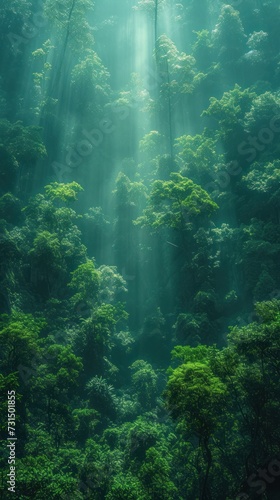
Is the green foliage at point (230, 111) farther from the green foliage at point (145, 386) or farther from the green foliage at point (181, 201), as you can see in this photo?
the green foliage at point (145, 386)

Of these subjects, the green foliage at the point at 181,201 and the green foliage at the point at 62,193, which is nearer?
the green foliage at the point at 181,201

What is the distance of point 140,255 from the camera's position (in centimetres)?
3628

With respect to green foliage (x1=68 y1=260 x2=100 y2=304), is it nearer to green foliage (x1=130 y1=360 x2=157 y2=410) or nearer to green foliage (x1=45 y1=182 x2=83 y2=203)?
green foliage (x1=130 y1=360 x2=157 y2=410)

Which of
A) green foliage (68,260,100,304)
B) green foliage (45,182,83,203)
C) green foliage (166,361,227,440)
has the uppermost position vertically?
green foliage (45,182,83,203)

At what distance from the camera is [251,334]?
1473cm

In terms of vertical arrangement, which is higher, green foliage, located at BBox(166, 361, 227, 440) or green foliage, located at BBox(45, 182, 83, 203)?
green foliage, located at BBox(45, 182, 83, 203)

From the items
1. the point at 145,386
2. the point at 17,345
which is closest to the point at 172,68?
the point at 145,386

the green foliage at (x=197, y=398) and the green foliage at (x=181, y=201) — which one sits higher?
the green foliage at (x=181, y=201)

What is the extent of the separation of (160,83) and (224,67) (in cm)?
926

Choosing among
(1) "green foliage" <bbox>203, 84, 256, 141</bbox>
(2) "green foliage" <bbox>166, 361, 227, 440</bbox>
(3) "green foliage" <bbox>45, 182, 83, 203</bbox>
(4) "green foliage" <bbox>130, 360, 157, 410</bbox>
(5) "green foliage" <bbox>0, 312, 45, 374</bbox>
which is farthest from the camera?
(1) "green foliage" <bbox>203, 84, 256, 141</bbox>

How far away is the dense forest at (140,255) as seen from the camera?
15.7 metres

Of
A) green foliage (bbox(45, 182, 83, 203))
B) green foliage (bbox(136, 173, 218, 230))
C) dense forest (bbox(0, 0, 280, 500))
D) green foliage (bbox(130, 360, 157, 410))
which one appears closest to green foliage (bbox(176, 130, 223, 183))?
dense forest (bbox(0, 0, 280, 500))

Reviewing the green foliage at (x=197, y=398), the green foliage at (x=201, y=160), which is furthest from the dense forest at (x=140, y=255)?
the green foliage at (x=201, y=160)

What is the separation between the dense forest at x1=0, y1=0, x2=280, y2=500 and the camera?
15.7 m
